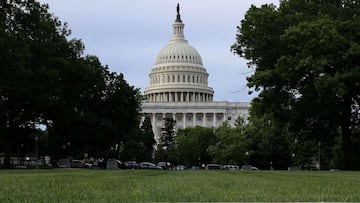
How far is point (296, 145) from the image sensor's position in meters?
81.8

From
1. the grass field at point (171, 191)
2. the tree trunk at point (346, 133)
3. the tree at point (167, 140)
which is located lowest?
the grass field at point (171, 191)

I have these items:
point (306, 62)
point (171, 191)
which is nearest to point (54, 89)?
point (306, 62)

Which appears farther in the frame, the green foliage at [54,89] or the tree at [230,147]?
the tree at [230,147]

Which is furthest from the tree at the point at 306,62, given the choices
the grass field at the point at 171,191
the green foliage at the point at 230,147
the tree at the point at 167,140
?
the tree at the point at 167,140

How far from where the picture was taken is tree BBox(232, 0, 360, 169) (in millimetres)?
38406

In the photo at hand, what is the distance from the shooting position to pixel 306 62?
37969 mm

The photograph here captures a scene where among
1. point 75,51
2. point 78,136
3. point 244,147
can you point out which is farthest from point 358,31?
point 244,147

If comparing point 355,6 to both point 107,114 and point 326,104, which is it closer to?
point 326,104

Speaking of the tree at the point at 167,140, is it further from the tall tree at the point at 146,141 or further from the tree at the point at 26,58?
the tree at the point at 26,58

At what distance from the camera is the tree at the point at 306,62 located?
38.4 metres

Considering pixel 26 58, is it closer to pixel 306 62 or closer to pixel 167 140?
pixel 306 62

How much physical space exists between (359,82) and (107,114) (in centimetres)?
3093

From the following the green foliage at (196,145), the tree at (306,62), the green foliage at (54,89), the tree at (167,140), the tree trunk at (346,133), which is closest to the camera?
the tree at (306,62)

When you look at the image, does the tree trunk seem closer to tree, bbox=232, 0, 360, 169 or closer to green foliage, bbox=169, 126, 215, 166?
tree, bbox=232, 0, 360, 169
